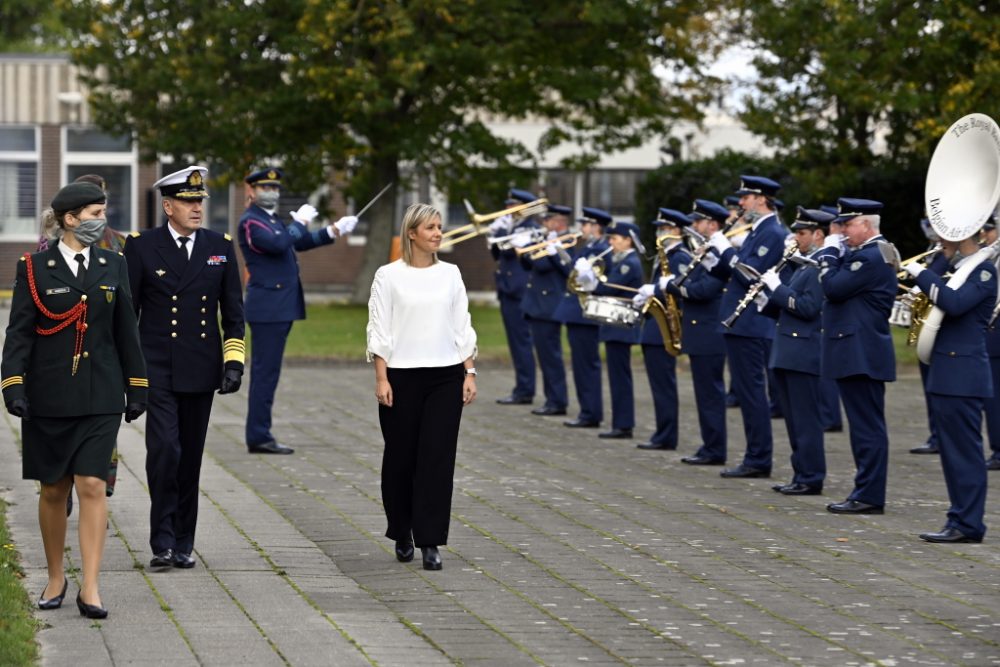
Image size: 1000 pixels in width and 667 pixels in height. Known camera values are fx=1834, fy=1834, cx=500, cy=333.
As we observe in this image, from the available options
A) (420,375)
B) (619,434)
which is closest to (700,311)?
(619,434)

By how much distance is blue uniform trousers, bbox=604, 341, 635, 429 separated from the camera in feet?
50.3

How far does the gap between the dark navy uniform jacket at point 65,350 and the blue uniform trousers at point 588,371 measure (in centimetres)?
853

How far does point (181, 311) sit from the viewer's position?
8984 millimetres

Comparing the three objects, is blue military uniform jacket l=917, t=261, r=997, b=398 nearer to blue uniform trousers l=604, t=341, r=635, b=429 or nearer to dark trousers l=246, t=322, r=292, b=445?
blue uniform trousers l=604, t=341, r=635, b=429

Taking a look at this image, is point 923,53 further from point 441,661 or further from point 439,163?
point 441,661

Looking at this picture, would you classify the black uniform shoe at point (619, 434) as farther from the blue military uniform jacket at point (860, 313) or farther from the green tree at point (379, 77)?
the green tree at point (379, 77)

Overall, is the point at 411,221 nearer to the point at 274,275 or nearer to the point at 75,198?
the point at 75,198

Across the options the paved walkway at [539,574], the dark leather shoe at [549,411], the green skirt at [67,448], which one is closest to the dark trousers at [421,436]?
the paved walkway at [539,574]

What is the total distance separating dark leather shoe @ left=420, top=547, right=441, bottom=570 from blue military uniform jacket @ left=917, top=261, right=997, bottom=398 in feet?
9.93

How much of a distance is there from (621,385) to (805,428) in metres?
3.60

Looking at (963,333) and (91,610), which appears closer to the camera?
(91,610)

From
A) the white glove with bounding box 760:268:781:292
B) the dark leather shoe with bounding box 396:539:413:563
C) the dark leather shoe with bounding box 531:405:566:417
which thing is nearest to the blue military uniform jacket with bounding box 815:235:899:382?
the white glove with bounding box 760:268:781:292

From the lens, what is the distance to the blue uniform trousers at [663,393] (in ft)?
47.6

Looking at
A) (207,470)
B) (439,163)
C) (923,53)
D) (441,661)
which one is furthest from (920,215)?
(441,661)
